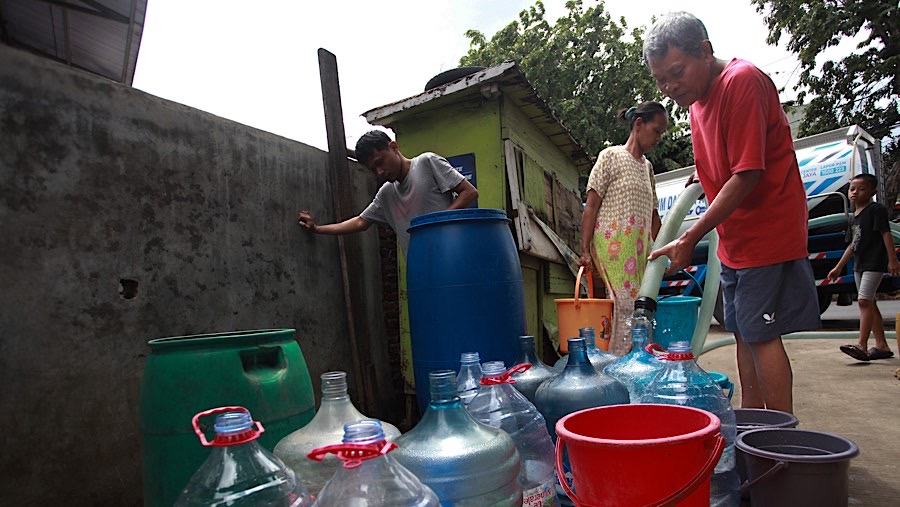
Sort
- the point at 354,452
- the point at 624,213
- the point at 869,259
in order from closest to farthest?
the point at 354,452, the point at 624,213, the point at 869,259

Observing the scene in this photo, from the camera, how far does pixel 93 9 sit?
174 inches

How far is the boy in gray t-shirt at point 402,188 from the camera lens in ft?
8.55

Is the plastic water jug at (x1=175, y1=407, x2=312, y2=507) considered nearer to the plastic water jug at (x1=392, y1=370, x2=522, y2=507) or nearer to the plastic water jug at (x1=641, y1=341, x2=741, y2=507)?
the plastic water jug at (x1=392, y1=370, x2=522, y2=507)

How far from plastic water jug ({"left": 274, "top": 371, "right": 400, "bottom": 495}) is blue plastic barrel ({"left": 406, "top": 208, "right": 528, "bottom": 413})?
2.89 feet

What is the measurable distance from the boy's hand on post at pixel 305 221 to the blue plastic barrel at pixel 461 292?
31.6 inches

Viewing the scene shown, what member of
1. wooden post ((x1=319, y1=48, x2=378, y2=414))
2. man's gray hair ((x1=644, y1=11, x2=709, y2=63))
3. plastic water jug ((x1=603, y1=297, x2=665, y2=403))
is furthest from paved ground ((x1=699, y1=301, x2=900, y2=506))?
wooden post ((x1=319, y1=48, x2=378, y2=414))

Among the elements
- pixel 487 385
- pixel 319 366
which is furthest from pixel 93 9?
pixel 487 385

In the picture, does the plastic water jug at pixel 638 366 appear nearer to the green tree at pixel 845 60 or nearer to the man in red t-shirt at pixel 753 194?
the man in red t-shirt at pixel 753 194

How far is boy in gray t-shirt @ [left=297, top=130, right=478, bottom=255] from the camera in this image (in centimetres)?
261

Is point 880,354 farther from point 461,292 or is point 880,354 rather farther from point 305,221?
point 305,221

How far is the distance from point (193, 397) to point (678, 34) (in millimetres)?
A: 1962

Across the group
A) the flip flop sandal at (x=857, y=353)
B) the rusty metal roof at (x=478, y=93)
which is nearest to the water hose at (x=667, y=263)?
the rusty metal roof at (x=478, y=93)

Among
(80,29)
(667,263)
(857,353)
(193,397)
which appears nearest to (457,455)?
(193,397)

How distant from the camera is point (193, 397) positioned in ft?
3.73
